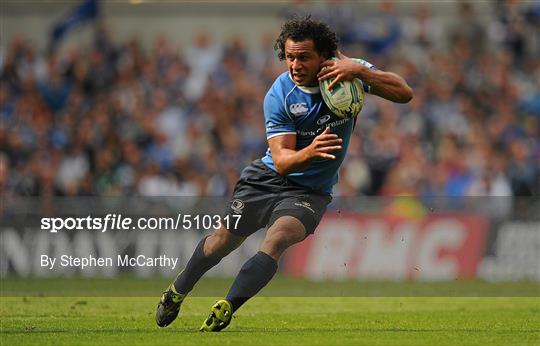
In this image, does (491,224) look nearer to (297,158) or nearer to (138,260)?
(138,260)

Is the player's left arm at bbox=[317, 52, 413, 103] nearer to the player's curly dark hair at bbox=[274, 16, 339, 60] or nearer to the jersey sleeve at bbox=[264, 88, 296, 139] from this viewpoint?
the player's curly dark hair at bbox=[274, 16, 339, 60]

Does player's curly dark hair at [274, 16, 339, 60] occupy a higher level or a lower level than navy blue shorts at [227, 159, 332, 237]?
higher

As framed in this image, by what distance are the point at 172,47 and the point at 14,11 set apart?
11.0 feet

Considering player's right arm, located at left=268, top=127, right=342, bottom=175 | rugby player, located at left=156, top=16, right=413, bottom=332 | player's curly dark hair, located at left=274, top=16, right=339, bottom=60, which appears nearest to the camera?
player's right arm, located at left=268, top=127, right=342, bottom=175

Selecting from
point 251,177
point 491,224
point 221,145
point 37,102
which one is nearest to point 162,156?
point 221,145

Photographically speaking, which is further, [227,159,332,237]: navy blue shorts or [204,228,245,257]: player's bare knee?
[204,228,245,257]: player's bare knee

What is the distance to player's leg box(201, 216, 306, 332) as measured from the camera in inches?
371

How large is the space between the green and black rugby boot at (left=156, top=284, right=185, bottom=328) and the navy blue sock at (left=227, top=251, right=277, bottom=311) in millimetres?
867

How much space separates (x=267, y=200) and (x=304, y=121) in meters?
0.77

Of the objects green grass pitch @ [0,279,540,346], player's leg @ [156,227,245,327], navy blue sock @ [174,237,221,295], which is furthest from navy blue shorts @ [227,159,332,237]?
green grass pitch @ [0,279,540,346]

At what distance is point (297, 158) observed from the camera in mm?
9508

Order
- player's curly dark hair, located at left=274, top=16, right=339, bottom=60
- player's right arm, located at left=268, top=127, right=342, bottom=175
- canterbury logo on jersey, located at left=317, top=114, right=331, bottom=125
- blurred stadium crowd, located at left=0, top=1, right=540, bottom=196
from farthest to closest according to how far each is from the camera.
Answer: blurred stadium crowd, located at left=0, top=1, right=540, bottom=196, canterbury logo on jersey, located at left=317, top=114, right=331, bottom=125, player's curly dark hair, located at left=274, top=16, right=339, bottom=60, player's right arm, located at left=268, top=127, right=342, bottom=175

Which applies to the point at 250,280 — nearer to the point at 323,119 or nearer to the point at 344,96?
the point at 323,119

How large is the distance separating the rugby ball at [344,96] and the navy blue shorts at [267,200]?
2.59ft
